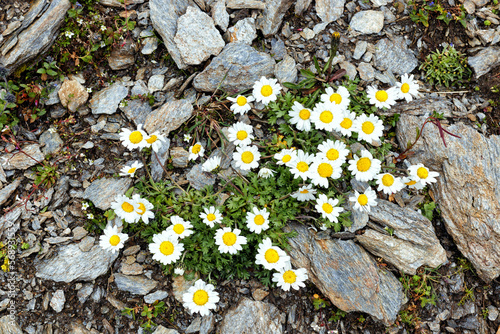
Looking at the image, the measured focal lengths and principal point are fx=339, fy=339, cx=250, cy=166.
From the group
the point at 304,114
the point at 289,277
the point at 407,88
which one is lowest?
the point at 289,277

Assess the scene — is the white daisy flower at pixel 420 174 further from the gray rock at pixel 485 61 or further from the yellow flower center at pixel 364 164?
the gray rock at pixel 485 61

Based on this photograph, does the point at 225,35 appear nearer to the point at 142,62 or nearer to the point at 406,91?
the point at 142,62

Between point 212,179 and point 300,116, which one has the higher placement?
point 300,116

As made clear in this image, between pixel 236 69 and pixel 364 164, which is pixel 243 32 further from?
pixel 364 164

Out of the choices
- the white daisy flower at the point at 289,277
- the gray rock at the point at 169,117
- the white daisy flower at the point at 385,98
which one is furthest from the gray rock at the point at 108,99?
the white daisy flower at the point at 385,98

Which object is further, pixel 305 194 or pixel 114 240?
pixel 305 194

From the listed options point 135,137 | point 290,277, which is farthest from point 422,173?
point 135,137
